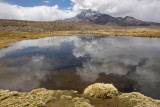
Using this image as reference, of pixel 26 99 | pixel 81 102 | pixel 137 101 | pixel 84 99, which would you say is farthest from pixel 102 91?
pixel 26 99

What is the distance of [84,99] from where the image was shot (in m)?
16.0

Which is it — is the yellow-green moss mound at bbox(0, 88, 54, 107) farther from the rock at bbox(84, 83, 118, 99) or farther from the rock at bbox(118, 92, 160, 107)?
the rock at bbox(118, 92, 160, 107)

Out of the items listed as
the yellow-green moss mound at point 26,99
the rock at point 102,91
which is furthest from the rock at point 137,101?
the yellow-green moss mound at point 26,99

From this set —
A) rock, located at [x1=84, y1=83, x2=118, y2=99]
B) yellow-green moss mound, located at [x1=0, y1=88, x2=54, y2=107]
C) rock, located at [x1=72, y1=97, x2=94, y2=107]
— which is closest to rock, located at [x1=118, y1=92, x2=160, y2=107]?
rock, located at [x1=84, y1=83, x2=118, y2=99]

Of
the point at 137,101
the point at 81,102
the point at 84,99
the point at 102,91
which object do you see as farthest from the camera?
the point at 102,91

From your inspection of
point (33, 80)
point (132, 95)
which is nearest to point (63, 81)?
point (33, 80)

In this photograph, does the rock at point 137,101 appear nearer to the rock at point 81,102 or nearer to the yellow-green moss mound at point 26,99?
the rock at point 81,102

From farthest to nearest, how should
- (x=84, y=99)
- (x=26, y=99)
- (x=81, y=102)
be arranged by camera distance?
(x=26, y=99) → (x=84, y=99) → (x=81, y=102)

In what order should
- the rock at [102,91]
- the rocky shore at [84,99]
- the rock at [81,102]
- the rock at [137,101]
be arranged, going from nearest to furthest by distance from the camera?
1. the rock at [81,102]
2. the rock at [137,101]
3. the rocky shore at [84,99]
4. the rock at [102,91]

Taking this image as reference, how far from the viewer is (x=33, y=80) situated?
2528 cm

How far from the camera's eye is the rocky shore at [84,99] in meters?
14.8

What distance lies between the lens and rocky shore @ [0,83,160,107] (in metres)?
14.8

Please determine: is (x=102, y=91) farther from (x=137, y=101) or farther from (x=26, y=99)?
(x=26, y=99)

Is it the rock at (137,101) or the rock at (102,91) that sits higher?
the rock at (102,91)
